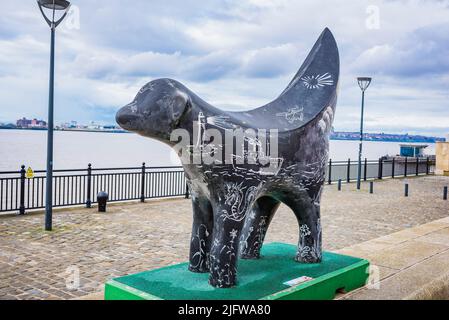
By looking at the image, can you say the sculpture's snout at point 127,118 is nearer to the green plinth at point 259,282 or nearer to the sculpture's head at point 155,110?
the sculpture's head at point 155,110

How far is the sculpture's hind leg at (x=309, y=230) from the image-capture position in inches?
214

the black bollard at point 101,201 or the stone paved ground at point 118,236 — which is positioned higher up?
the black bollard at point 101,201

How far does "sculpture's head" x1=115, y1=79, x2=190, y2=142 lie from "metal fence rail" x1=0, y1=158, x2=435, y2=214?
809 cm

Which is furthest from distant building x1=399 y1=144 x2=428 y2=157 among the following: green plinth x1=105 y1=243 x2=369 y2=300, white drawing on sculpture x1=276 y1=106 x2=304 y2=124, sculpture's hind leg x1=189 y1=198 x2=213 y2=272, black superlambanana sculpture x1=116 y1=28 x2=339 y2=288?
sculpture's hind leg x1=189 y1=198 x2=213 y2=272

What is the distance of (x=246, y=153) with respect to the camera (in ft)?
14.7

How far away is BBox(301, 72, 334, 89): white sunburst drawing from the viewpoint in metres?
5.64

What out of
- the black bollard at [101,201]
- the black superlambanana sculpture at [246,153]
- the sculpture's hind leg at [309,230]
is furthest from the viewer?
the black bollard at [101,201]

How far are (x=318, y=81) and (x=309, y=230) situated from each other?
1860 millimetres

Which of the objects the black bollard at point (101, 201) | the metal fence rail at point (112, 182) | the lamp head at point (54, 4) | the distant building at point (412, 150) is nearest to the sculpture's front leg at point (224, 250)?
the lamp head at point (54, 4)

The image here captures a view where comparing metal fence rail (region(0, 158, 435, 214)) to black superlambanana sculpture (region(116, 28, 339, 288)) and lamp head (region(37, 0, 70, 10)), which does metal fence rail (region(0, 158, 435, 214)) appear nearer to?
lamp head (region(37, 0, 70, 10))

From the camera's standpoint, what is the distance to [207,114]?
14.2 feet

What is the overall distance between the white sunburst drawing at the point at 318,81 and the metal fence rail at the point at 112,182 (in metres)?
7.94

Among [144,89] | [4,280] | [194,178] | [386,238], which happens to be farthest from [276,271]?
[386,238]
